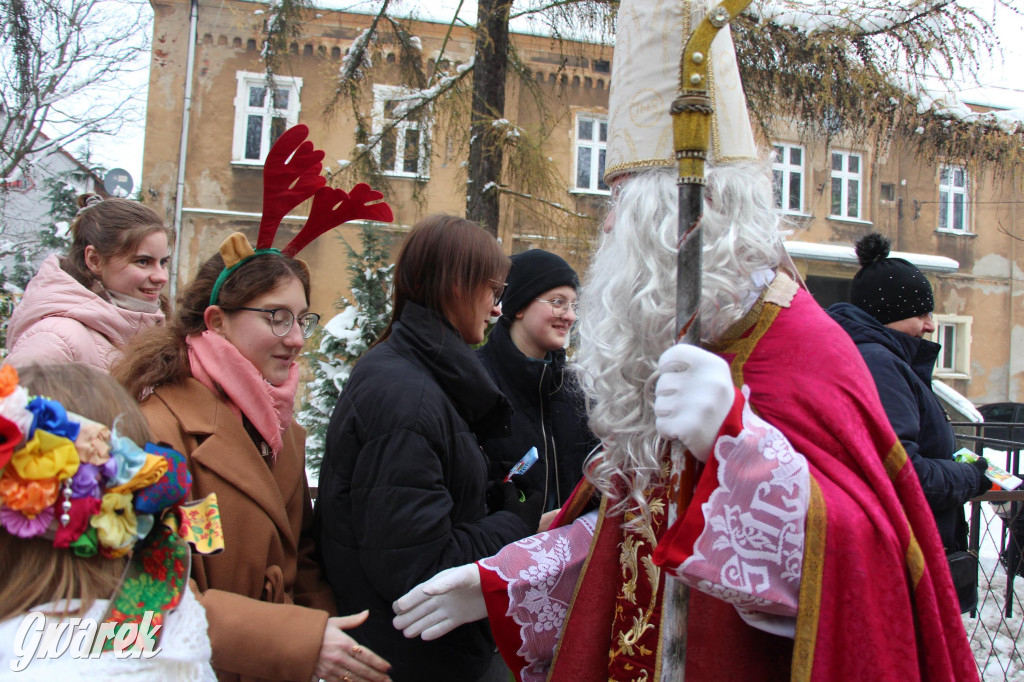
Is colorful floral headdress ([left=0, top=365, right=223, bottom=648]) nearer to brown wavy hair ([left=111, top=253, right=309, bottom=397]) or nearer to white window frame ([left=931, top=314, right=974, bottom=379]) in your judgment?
brown wavy hair ([left=111, top=253, right=309, bottom=397])

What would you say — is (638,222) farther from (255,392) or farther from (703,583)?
(255,392)

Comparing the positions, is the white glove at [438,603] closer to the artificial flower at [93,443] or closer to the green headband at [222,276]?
the artificial flower at [93,443]

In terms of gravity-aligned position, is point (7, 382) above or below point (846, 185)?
below

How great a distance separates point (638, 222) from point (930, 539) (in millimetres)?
846

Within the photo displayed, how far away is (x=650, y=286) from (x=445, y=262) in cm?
66

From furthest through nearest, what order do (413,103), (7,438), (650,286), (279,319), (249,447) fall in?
(413,103), (279,319), (249,447), (650,286), (7,438)

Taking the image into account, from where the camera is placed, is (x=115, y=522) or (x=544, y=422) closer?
(x=115, y=522)

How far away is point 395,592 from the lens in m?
1.81

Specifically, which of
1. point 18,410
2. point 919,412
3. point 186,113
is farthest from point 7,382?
point 186,113

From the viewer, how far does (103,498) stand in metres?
1.26

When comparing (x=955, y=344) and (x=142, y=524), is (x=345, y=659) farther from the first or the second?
(x=955, y=344)

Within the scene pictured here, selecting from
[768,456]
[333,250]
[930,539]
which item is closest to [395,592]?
Answer: [768,456]

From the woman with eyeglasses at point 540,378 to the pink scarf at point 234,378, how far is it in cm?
82

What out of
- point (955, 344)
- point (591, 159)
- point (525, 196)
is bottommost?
point (525, 196)
